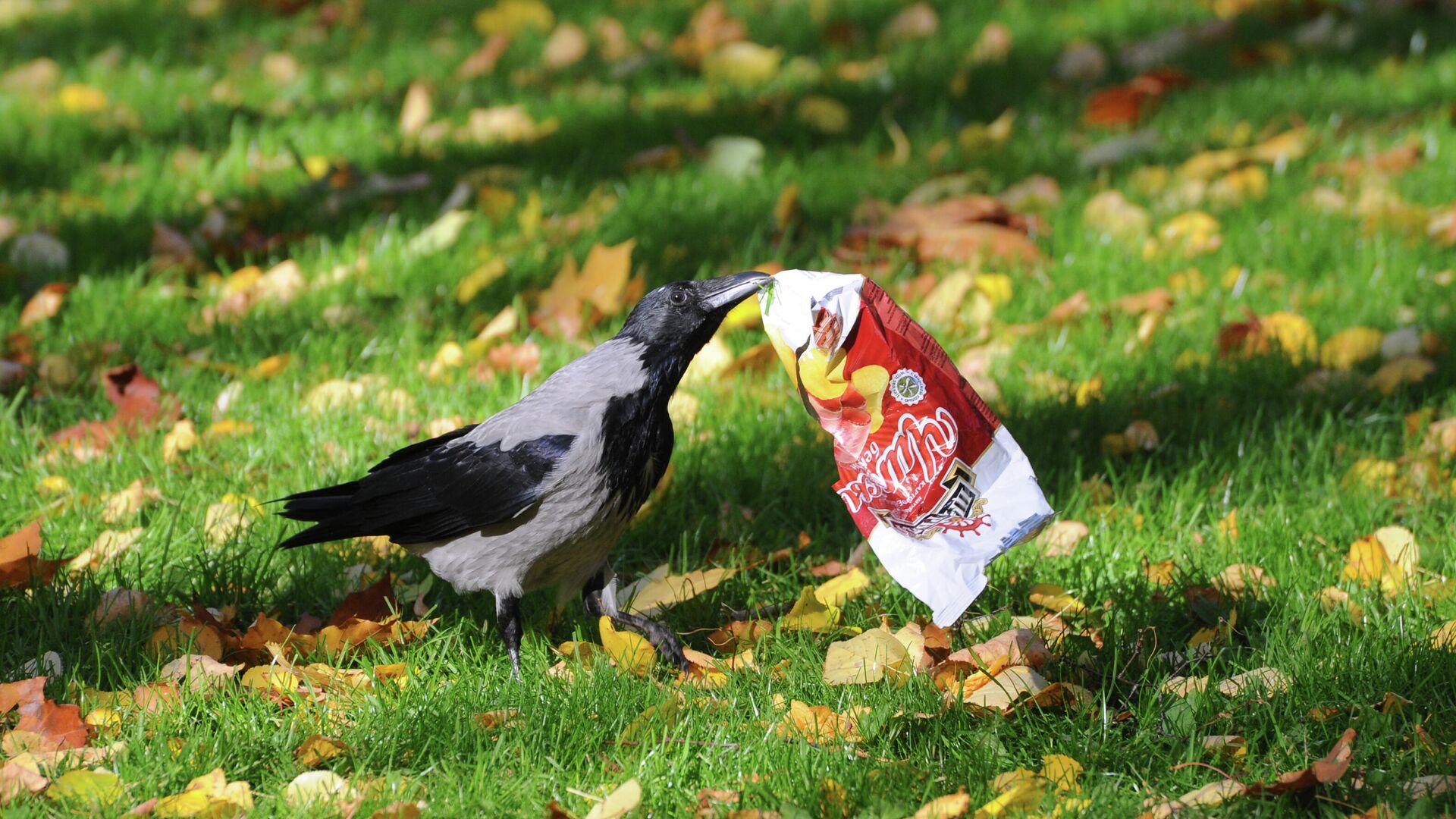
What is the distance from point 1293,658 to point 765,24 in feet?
16.5

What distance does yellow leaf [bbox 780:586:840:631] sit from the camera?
295 cm

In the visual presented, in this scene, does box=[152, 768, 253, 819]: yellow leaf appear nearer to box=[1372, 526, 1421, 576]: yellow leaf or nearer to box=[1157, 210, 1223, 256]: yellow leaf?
box=[1372, 526, 1421, 576]: yellow leaf

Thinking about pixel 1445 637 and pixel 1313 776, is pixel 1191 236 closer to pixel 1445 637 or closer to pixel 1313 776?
pixel 1445 637

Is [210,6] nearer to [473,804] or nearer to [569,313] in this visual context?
[569,313]

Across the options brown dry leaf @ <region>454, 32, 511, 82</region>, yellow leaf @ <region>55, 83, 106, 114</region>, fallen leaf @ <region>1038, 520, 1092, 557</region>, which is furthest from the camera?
brown dry leaf @ <region>454, 32, 511, 82</region>

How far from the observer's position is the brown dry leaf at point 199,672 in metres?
2.73

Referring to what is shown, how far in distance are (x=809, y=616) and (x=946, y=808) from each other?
0.74 m

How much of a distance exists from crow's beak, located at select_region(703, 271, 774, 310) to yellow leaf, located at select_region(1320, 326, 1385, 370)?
213 cm

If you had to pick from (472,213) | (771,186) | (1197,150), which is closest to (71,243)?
(472,213)

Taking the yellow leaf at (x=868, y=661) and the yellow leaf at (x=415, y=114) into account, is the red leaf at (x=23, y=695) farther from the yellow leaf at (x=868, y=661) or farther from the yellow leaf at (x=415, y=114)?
the yellow leaf at (x=415, y=114)

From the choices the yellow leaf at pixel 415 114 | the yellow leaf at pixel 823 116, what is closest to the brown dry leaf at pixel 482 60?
the yellow leaf at pixel 415 114

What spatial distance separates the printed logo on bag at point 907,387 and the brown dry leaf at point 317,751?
1135mm

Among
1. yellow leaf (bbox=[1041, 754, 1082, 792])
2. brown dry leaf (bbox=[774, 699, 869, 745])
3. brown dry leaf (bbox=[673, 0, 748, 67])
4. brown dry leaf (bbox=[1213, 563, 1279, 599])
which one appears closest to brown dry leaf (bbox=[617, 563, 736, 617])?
brown dry leaf (bbox=[774, 699, 869, 745])

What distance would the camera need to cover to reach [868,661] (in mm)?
2725
